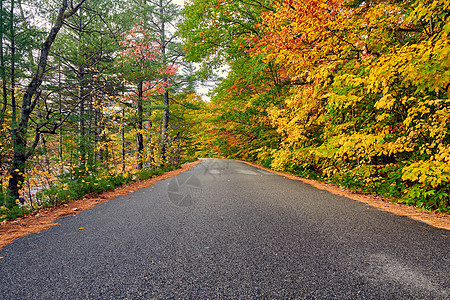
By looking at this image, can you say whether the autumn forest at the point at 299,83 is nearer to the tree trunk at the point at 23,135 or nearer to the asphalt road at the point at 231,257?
the tree trunk at the point at 23,135

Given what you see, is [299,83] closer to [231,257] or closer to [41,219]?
[231,257]

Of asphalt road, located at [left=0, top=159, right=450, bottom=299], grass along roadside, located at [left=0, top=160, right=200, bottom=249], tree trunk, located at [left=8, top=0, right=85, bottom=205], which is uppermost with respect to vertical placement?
tree trunk, located at [left=8, top=0, right=85, bottom=205]

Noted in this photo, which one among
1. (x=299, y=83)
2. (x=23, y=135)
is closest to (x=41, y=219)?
(x=23, y=135)

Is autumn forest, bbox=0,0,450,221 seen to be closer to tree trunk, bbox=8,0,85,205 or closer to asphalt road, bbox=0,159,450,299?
tree trunk, bbox=8,0,85,205

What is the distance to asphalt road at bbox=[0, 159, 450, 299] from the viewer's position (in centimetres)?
162

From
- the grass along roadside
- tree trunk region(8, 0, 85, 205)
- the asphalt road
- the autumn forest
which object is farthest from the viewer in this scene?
tree trunk region(8, 0, 85, 205)

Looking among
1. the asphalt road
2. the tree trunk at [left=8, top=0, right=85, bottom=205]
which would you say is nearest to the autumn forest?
the tree trunk at [left=8, top=0, right=85, bottom=205]

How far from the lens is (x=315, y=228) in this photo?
292 cm

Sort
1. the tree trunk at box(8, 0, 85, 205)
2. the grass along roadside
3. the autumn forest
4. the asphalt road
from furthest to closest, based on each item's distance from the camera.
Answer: the tree trunk at box(8, 0, 85, 205) → the autumn forest → the grass along roadside → the asphalt road

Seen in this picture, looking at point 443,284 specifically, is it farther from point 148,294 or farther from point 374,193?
point 374,193

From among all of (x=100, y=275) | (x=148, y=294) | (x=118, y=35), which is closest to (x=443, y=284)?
(x=148, y=294)

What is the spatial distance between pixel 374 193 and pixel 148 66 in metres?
9.03

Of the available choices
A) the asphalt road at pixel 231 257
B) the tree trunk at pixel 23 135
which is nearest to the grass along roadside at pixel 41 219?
the asphalt road at pixel 231 257

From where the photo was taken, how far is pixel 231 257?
84.0 inches
